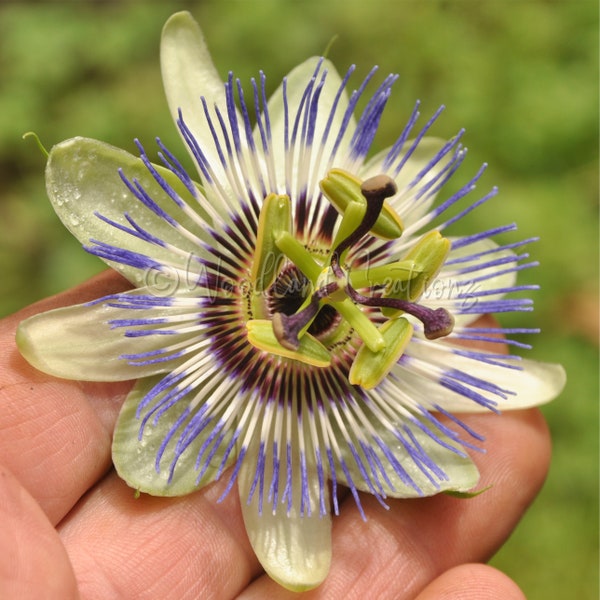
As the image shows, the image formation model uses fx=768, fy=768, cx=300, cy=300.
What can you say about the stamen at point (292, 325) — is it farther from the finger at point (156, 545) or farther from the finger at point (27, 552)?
the finger at point (27, 552)

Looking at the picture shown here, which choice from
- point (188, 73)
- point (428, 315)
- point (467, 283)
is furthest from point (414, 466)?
point (188, 73)

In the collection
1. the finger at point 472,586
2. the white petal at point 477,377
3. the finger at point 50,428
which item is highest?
the finger at point 50,428

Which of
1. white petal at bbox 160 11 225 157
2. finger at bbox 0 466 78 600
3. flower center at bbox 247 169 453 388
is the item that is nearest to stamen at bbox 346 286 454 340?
flower center at bbox 247 169 453 388

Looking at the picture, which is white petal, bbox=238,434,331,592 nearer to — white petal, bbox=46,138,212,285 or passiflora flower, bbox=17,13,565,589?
passiflora flower, bbox=17,13,565,589

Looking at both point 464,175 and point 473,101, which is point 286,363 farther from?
point 473,101

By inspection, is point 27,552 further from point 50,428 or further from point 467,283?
point 467,283

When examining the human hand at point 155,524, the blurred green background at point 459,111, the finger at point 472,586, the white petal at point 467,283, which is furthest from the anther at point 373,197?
the blurred green background at point 459,111
